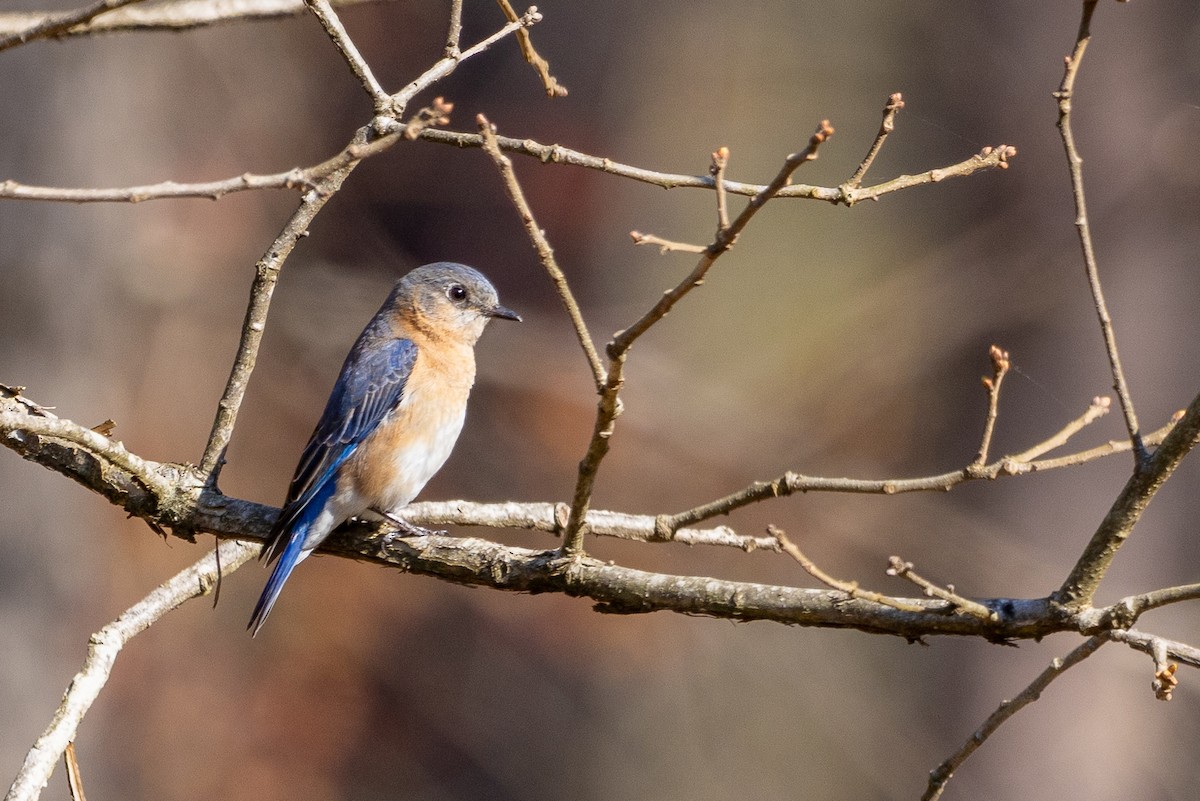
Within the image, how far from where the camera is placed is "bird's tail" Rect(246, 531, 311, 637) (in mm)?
3594

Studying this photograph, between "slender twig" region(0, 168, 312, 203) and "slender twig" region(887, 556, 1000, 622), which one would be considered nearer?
"slender twig" region(0, 168, 312, 203)

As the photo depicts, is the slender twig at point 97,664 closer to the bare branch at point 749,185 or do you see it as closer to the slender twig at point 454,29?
the bare branch at point 749,185

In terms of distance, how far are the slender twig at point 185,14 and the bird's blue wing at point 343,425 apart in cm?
132

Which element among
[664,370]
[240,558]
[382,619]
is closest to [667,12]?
[664,370]

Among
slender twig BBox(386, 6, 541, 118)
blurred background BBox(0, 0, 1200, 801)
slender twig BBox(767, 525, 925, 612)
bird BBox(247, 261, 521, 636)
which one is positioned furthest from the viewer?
blurred background BBox(0, 0, 1200, 801)

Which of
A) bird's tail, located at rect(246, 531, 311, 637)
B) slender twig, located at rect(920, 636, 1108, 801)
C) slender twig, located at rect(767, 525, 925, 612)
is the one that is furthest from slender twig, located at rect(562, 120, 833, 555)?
bird's tail, located at rect(246, 531, 311, 637)

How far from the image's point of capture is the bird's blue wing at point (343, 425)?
12.0ft

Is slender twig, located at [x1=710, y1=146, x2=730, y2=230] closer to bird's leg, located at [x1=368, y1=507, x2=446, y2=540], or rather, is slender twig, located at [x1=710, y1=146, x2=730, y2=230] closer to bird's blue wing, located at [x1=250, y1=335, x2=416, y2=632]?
bird's leg, located at [x1=368, y1=507, x2=446, y2=540]

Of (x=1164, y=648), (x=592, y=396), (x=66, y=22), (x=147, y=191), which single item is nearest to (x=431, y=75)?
(x=66, y=22)

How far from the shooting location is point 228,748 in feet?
29.4

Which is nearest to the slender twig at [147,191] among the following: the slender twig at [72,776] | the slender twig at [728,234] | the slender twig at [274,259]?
the slender twig at [728,234]

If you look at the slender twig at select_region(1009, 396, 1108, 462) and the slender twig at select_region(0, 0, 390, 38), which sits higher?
the slender twig at select_region(0, 0, 390, 38)

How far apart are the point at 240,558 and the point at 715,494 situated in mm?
6294

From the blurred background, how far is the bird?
126 inches
